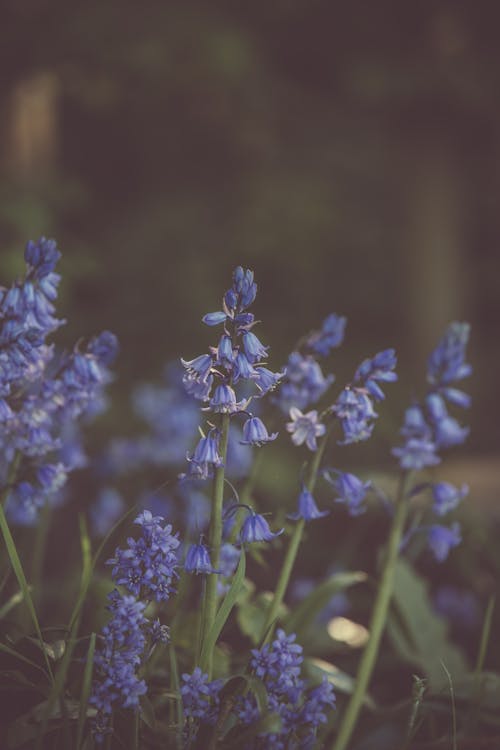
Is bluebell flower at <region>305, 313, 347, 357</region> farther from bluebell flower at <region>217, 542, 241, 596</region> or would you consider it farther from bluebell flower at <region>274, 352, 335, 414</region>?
bluebell flower at <region>217, 542, 241, 596</region>

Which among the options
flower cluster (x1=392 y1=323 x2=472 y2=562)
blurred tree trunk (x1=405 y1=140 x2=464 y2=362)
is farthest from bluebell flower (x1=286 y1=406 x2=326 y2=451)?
blurred tree trunk (x1=405 y1=140 x2=464 y2=362)

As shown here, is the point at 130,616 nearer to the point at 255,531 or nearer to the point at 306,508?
the point at 255,531

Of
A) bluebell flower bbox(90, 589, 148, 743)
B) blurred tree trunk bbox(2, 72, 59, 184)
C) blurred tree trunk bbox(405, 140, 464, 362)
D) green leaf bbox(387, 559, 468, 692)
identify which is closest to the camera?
bluebell flower bbox(90, 589, 148, 743)

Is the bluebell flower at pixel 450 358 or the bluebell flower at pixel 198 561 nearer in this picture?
the bluebell flower at pixel 198 561

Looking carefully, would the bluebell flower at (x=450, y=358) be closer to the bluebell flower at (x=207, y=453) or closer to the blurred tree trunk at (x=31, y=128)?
the bluebell flower at (x=207, y=453)

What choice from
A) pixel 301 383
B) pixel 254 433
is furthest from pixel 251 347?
pixel 301 383

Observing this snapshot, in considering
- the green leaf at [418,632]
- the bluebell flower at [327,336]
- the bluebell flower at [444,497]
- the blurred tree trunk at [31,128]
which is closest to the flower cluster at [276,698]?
the bluebell flower at [444,497]

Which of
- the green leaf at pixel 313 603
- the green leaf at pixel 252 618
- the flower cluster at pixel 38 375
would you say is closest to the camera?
the flower cluster at pixel 38 375
